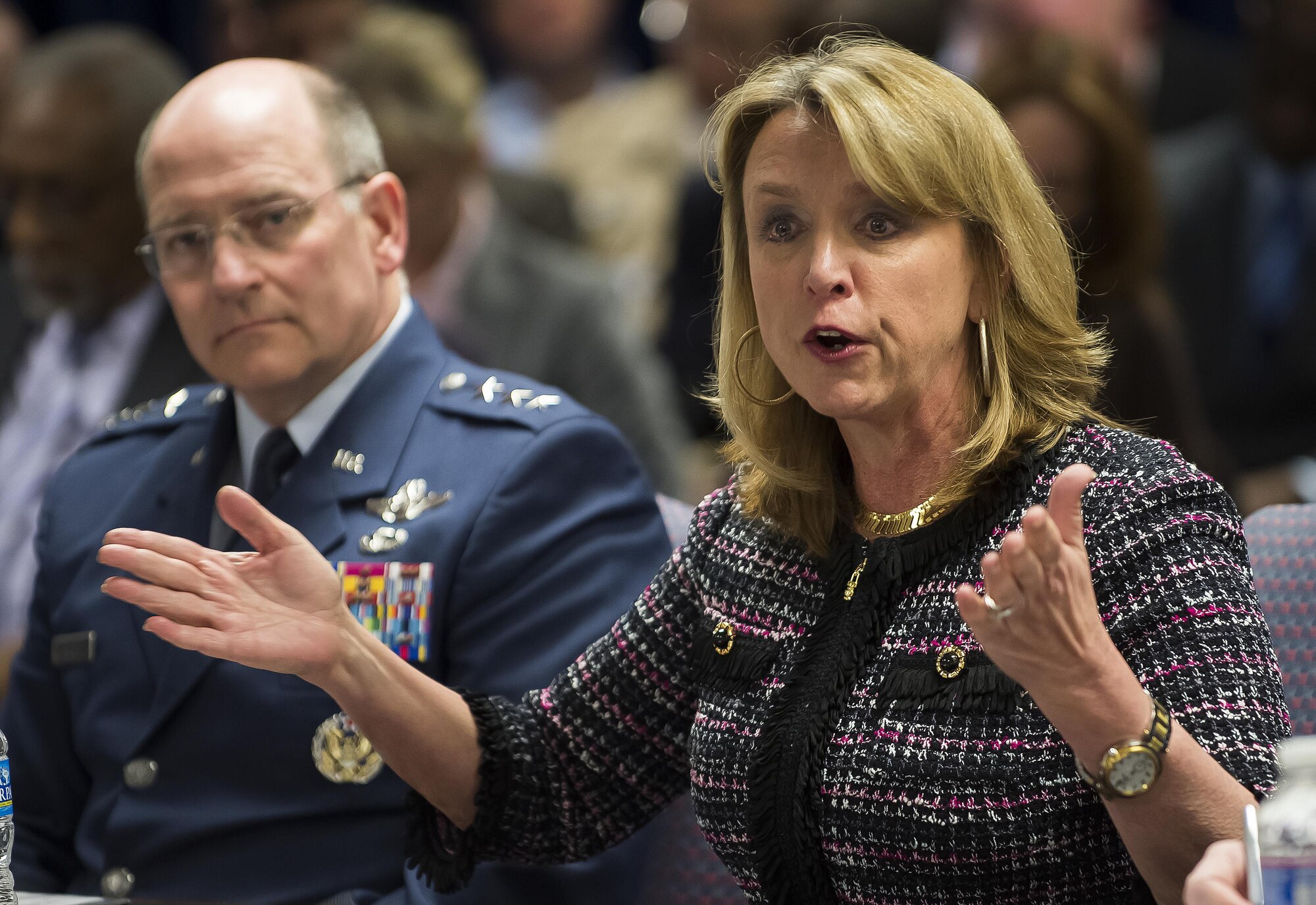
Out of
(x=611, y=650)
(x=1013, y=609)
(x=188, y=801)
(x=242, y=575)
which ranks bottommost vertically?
(x=188, y=801)

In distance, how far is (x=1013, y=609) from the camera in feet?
4.36

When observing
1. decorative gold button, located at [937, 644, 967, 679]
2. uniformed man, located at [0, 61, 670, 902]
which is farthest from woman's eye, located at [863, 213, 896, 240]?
uniformed man, located at [0, 61, 670, 902]

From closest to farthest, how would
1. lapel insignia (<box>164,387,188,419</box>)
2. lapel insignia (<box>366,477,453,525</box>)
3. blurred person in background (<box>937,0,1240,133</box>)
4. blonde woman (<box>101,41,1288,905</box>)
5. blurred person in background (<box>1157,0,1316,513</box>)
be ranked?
blonde woman (<box>101,41,1288,905</box>), lapel insignia (<box>366,477,453,525</box>), lapel insignia (<box>164,387,188,419</box>), blurred person in background (<box>1157,0,1316,513</box>), blurred person in background (<box>937,0,1240,133</box>)

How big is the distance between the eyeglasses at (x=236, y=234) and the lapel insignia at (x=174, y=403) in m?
0.30

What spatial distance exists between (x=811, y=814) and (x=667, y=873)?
1.56 ft

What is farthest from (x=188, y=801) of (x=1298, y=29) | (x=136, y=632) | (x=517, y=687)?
(x=1298, y=29)

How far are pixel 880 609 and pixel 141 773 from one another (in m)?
1.00

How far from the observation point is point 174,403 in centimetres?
254

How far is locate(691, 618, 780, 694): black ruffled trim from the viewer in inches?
68.7

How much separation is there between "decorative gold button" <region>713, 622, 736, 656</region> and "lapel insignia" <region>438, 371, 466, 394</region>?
2.17 ft

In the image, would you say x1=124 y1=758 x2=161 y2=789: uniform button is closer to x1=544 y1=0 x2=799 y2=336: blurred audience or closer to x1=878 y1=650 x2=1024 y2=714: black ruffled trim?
x1=878 y1=650 x2=1024 y2=714: black ruffled trim

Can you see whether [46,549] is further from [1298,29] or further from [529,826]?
[1298,29]

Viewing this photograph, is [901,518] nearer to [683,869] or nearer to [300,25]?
[683,869]

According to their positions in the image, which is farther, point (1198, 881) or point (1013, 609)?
point (1013, 609)
